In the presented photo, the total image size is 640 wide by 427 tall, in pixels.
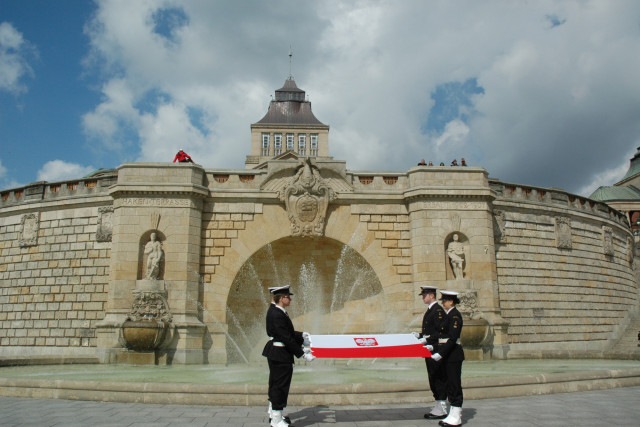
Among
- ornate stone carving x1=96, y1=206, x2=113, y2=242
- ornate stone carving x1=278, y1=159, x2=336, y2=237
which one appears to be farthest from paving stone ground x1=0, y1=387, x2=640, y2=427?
ornate stone carving x1=96, y1=206, x2=113, y2=242

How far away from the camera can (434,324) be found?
→ 795cm

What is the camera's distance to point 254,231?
18.4 meters

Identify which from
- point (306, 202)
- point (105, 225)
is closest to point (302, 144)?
point (105, 225)

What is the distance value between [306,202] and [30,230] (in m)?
12.1

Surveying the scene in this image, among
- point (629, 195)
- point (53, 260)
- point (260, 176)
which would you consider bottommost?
point (53, 260)

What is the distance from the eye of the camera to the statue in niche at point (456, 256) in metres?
17.8

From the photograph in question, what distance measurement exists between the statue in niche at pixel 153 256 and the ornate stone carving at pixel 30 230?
22.9 ft

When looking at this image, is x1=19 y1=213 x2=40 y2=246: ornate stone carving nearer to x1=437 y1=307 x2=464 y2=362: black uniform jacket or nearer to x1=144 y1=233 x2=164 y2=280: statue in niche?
x1=144 y1=233 x2=164 y2=280: statue in niche

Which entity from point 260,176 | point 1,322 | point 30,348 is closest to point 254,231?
point 260,176

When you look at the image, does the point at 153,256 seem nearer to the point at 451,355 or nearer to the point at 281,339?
the point at 281,339

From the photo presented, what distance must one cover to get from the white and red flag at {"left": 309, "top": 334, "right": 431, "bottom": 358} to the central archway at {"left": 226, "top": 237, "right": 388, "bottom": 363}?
10229mm

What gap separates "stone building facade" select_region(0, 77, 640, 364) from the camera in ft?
56.4

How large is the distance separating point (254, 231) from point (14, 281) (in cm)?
1098

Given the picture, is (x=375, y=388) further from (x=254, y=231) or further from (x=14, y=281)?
(x=14, y=281)
